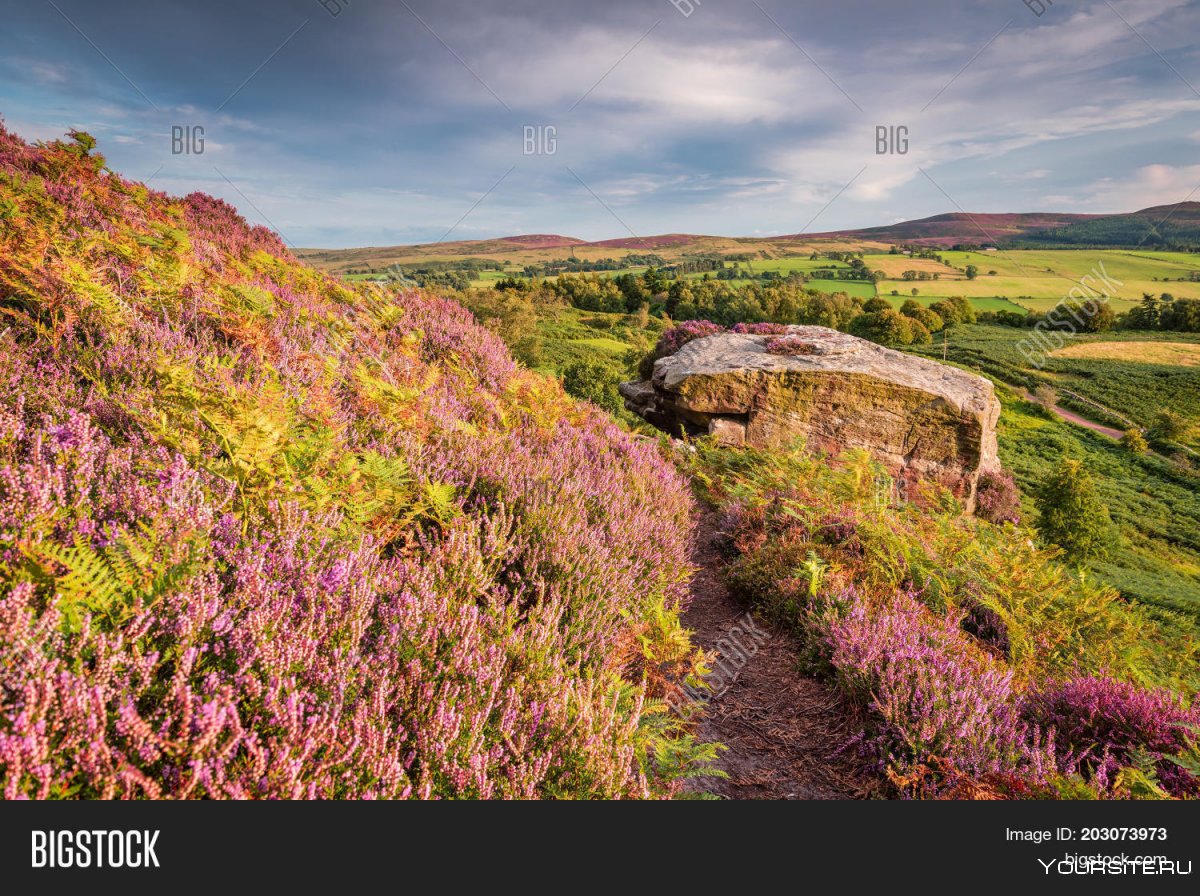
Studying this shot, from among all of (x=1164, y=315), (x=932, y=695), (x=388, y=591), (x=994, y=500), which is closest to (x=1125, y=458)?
(x=994, y=500)

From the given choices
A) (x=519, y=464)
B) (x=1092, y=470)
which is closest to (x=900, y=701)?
(x=519, y=464)

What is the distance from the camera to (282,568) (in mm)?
1952

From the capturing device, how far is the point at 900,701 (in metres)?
3.04

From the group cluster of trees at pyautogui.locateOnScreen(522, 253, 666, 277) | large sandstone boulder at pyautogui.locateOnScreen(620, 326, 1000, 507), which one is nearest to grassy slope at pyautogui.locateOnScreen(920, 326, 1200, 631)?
large sandstone boulder at pyautogui.locateOnScreen(620, 326, 1000, 507)

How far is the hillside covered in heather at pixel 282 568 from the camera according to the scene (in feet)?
4.47

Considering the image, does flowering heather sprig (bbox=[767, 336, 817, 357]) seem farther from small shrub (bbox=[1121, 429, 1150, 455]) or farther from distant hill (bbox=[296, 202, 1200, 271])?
distant hill (bbox=[296, 202, 1200, 271])

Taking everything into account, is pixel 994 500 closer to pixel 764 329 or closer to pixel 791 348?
pixel 764 329

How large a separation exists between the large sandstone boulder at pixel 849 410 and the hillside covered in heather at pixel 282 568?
7.24m

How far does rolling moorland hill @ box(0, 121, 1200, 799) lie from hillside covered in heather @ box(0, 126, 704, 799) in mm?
16

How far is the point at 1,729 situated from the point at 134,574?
63 cm

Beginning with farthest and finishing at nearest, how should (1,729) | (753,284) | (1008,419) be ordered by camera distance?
1. (753,284)
2. (1008,419)
3. (1,729)

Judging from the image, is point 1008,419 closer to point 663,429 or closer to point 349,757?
point 663,429

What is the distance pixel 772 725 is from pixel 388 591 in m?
2.61
